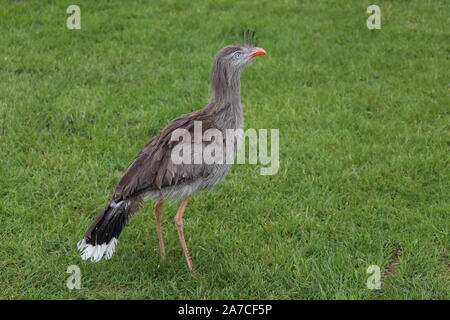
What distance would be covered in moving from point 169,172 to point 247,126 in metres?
2.67

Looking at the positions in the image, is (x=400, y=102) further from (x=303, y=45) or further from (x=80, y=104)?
(x=80, y=104)

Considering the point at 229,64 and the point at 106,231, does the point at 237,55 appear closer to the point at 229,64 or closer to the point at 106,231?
the point at 229,64

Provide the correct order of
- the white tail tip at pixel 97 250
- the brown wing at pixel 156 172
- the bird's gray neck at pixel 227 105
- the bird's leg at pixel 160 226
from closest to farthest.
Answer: the white tail tip at pixel 97 250 < the brown wing at pixel 156 172 < the bird's gray neck at pixel 227 105 < the bird's leg at pixel 160 226

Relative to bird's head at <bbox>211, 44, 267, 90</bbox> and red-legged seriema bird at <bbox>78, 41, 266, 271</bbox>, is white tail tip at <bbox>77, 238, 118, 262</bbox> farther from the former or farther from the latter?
bird's head at <bbox>211, 44, 267, 90</bbox>

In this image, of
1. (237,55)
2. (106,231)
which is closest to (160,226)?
(106,231)

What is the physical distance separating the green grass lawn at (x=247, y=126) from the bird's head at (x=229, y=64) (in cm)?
141

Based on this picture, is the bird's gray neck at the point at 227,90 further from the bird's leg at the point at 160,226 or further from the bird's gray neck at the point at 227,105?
the bird's leg at the point at 160,226

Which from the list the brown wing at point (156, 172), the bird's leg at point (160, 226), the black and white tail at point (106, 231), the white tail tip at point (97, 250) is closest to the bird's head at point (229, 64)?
the brown wing at point (156, 172)

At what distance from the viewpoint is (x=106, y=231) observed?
4.41m

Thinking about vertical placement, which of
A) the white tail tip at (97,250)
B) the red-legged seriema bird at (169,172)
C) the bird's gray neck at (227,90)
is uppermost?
the bird's gray neck at (227,90)

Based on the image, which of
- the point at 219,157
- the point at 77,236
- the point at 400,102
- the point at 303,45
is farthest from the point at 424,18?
the point at 77,236

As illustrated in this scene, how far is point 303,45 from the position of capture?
8.95 m

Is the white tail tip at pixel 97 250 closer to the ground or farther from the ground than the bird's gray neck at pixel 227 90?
closer to the ground

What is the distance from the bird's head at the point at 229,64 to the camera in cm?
467
